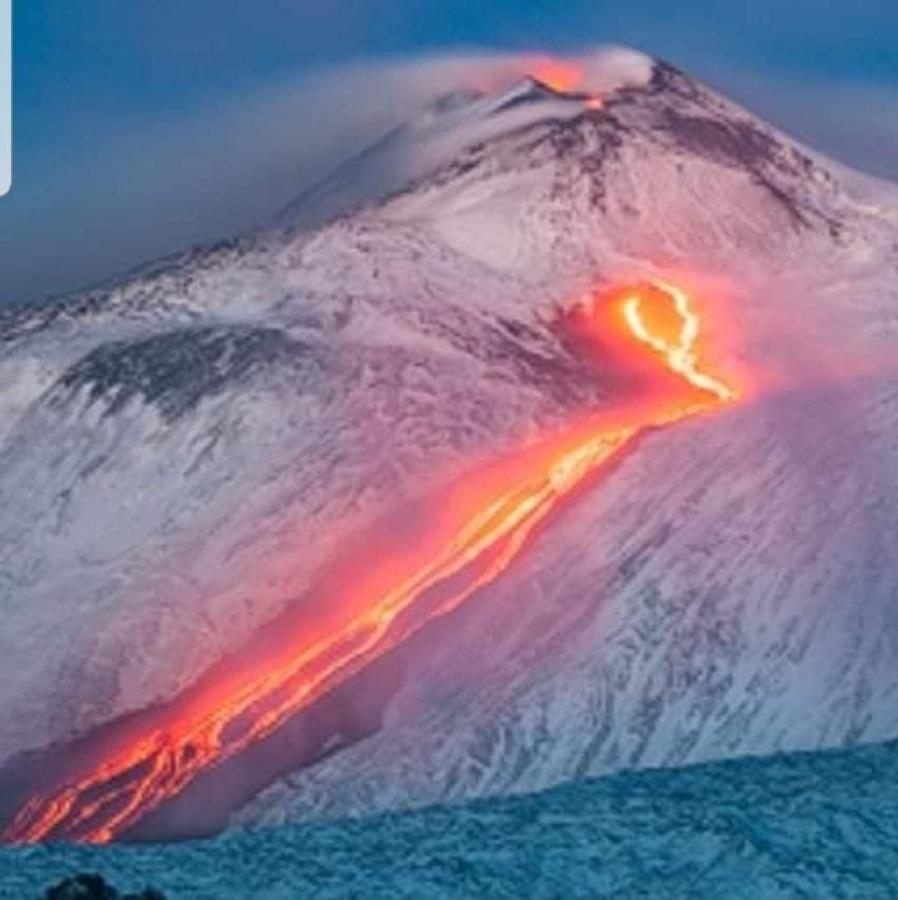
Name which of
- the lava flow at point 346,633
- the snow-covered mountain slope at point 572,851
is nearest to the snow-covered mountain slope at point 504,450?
the lava flow at point 346,633

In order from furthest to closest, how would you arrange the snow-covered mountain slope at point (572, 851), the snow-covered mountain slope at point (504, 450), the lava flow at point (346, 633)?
the snow-covered mountain slope at point (504, 450) → the lava flow at point (346, 633) → the snow-covered mountain slope at point (572, 851)

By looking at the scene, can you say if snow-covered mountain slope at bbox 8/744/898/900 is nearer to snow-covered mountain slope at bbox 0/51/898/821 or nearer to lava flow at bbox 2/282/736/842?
snow-covered mountain slope at bbox 0/51/898/821

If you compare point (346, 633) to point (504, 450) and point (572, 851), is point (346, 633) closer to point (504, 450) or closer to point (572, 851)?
point (504, 450)

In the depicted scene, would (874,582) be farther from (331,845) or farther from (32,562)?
(331,845)

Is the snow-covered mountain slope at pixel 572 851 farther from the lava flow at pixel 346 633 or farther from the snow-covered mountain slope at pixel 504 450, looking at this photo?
the lava flow at pixel 346 633

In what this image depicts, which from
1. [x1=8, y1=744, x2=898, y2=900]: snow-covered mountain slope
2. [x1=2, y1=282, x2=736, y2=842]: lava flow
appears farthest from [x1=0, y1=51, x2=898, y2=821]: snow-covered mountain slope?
[x1=8, y1=744, x2=898, y2=900]: snow-covered mountain slope

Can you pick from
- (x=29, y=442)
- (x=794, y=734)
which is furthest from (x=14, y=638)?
(x=794, y=734)

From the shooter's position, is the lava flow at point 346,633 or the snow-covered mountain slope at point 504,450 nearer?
the lava flow at point 346,633
